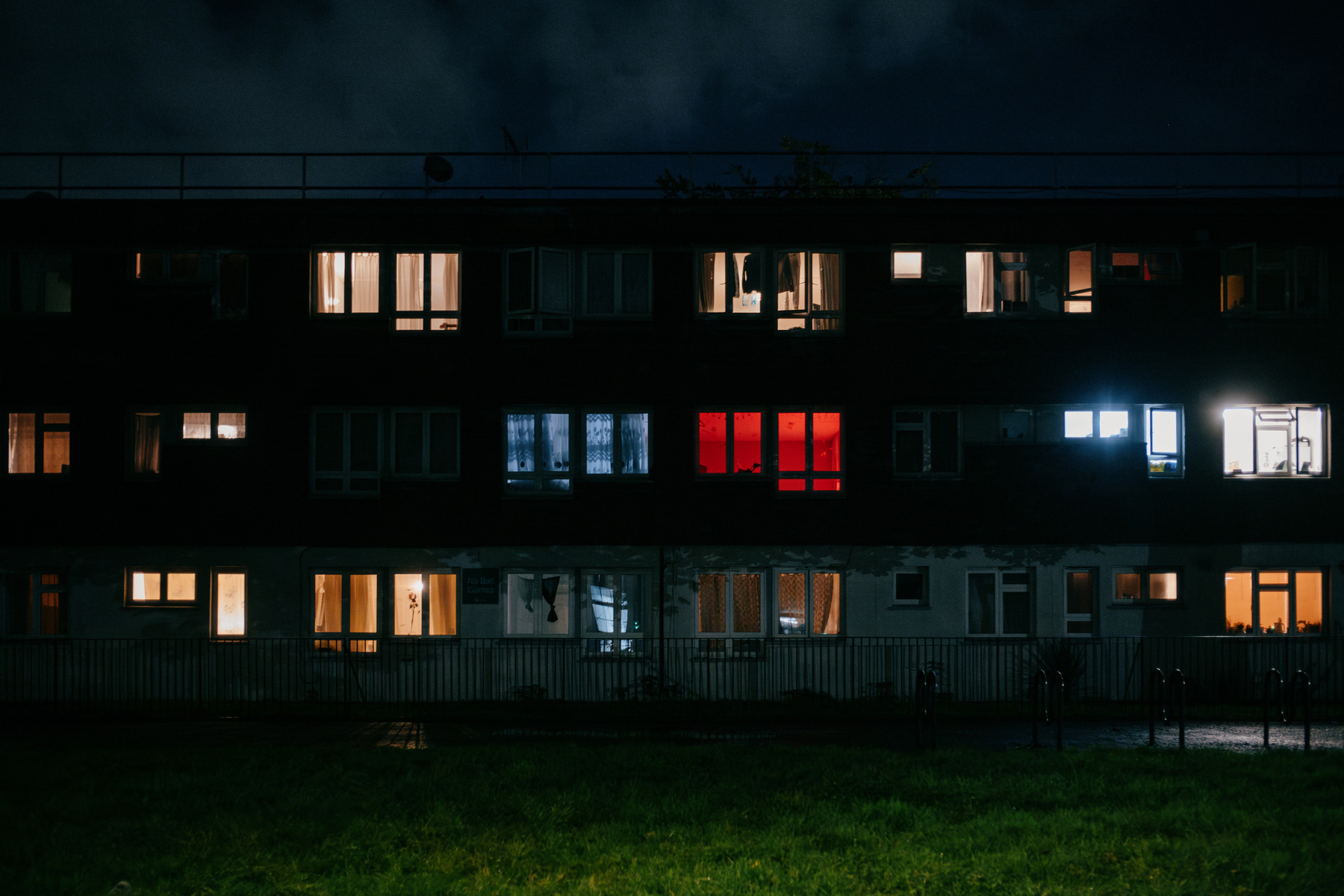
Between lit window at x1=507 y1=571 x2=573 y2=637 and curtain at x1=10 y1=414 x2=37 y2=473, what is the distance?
9686 mm

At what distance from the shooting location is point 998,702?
56.3 feet

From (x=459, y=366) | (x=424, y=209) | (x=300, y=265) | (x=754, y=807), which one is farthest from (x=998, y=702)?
(x=300, y=265)

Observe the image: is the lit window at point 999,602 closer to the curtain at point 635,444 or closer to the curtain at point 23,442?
the curtain at point 635,444

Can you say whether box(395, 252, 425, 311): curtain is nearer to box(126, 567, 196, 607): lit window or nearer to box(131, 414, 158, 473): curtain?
box(131, 414, 158, 473): curtain

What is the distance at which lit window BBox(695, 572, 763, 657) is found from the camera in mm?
18828

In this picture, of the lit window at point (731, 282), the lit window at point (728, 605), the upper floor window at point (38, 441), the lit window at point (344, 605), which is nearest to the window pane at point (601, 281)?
the lit window at point (731, 282)

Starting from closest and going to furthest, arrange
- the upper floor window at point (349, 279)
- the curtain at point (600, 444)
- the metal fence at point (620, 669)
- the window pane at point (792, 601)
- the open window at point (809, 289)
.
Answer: the metal fence at point (620, 669) < the window pane at point (792, 601) < the curtain at point (600, 444) < the open window at point (809, 289) < the upper floor window at point (349, 279)

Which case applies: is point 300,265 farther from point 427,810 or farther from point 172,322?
point 427,810

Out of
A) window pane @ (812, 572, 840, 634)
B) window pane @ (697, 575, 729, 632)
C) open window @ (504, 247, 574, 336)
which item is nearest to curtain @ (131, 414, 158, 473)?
open window @ (504, 247, 574, 336)

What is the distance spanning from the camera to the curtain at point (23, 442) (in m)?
19.2

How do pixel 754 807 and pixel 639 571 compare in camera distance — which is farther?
pixel 639 571

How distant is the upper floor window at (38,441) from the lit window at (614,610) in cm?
1058

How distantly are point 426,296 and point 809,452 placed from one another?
8.06 meters

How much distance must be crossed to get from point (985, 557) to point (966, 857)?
1130cm
